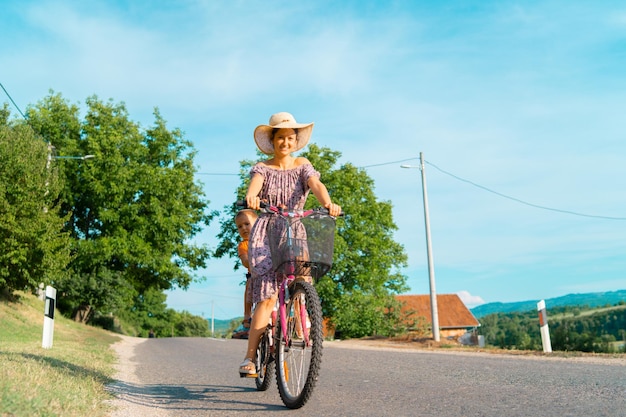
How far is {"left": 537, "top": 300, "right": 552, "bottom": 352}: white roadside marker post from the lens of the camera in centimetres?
1176

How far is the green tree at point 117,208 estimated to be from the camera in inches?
1265

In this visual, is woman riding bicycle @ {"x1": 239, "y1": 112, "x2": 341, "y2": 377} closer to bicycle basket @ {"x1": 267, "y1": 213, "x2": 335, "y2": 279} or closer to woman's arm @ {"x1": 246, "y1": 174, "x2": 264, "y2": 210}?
woman's arm @ {"x1": 246, "y1": 174, "x2": 264, "y2": 210}

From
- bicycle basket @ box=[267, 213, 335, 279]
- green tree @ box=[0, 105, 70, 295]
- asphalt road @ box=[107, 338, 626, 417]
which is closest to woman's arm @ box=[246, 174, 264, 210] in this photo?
bicycle basket @ box=[267, 213, 335, 279]

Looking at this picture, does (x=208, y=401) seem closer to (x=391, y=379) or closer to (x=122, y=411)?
(x=122, y=411)

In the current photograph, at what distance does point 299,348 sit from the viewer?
14.1ft

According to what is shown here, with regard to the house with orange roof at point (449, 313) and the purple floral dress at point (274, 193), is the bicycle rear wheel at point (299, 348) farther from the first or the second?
the house with orange roof at point (449, 313)

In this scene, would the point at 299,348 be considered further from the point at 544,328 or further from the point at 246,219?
the point at 544,328

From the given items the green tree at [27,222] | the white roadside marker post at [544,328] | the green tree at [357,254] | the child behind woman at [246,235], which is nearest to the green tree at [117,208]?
the green tree at [357,254]

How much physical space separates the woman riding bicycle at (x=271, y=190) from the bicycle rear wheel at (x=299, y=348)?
267 millimetres

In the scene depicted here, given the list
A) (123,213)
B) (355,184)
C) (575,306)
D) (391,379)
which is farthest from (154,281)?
(575,306)

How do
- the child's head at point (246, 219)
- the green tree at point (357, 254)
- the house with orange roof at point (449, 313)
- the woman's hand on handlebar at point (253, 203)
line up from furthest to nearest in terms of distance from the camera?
the house with orange roof at point (449, 313)
the green tree at point (357, 254)
the child's head at point (246, 219)
the woman's hand on handlebar at point (253, 203)

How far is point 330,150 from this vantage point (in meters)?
40.6

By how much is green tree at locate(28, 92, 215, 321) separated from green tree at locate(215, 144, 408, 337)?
143 inches

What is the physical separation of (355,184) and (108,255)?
16007 millimetres
